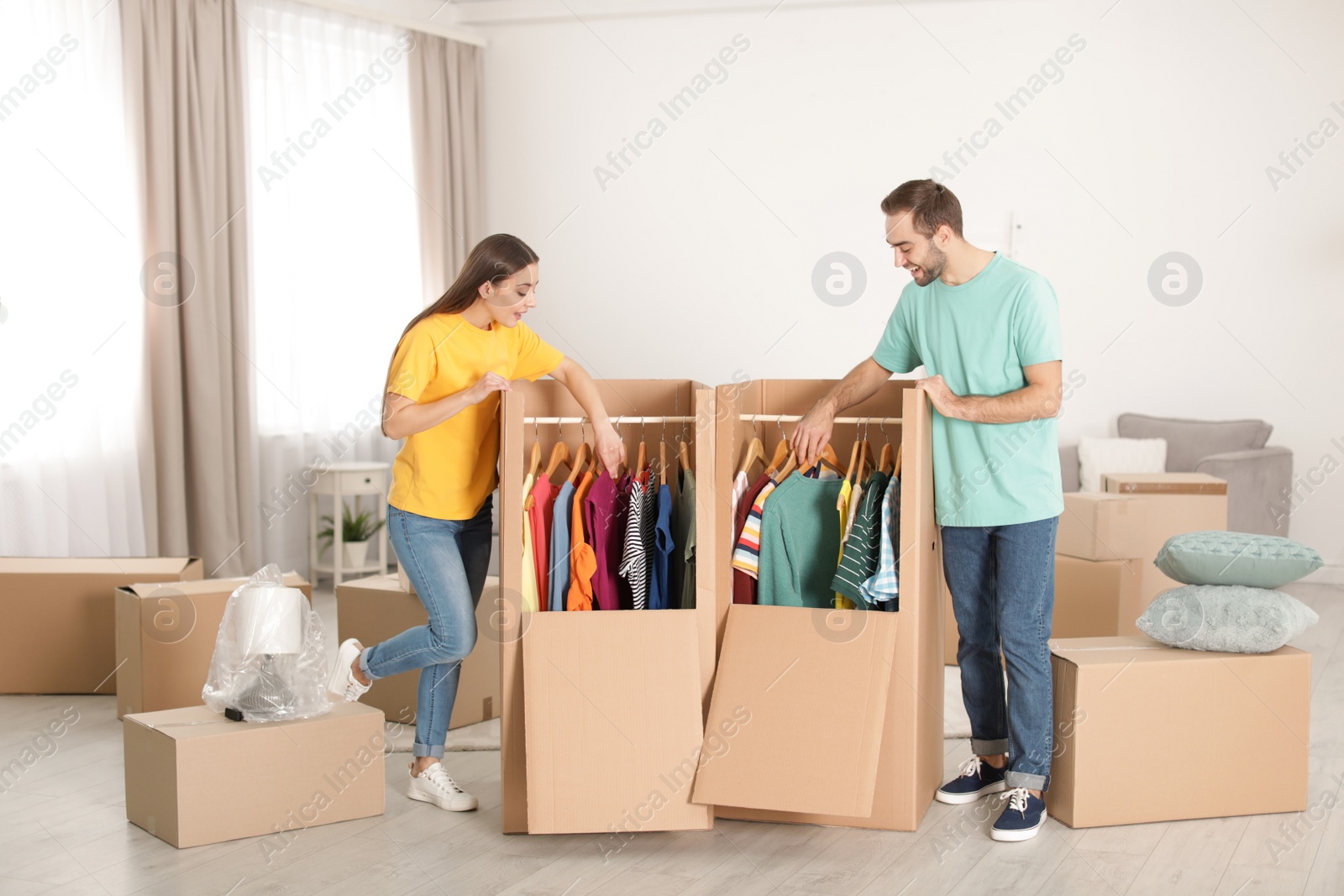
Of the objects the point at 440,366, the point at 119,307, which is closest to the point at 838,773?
the point at 440,366

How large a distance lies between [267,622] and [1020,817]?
1.69m

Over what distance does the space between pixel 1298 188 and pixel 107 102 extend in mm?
5287

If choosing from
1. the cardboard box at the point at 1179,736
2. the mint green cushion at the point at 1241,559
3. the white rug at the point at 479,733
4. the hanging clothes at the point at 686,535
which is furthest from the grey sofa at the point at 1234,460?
the hanging clothes at the point at 686,535

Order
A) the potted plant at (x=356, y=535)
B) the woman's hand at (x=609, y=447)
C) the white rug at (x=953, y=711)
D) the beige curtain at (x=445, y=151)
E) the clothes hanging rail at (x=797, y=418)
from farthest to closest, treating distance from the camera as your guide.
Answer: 1. the beige curtain at (x=445, y=151)
2. the potted plant at (x=356, y=535)
3. the white rug at (x=953, y=711)
4. the clothes hanging rail at (x=797, y=418)
5. the woman's hand at (x=609, y=447)

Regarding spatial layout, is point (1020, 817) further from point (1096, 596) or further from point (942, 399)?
point (1096, 596)

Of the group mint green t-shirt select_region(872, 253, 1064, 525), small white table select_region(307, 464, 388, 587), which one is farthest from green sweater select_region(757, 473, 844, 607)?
small white table select_region(307, 464, 388, 587)

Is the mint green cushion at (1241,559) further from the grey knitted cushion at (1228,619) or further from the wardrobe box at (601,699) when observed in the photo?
the wardrobe box at (601,699)

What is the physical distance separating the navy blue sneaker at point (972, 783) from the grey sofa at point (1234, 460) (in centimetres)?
268

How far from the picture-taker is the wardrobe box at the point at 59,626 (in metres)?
3.37

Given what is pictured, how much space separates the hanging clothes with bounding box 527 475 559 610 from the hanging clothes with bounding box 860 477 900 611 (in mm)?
687

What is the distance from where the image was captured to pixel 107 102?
4367 millimetres

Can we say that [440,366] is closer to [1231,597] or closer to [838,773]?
[838,773]

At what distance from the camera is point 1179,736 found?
7.78 ft

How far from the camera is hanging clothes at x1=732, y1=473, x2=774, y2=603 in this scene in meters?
2.46
